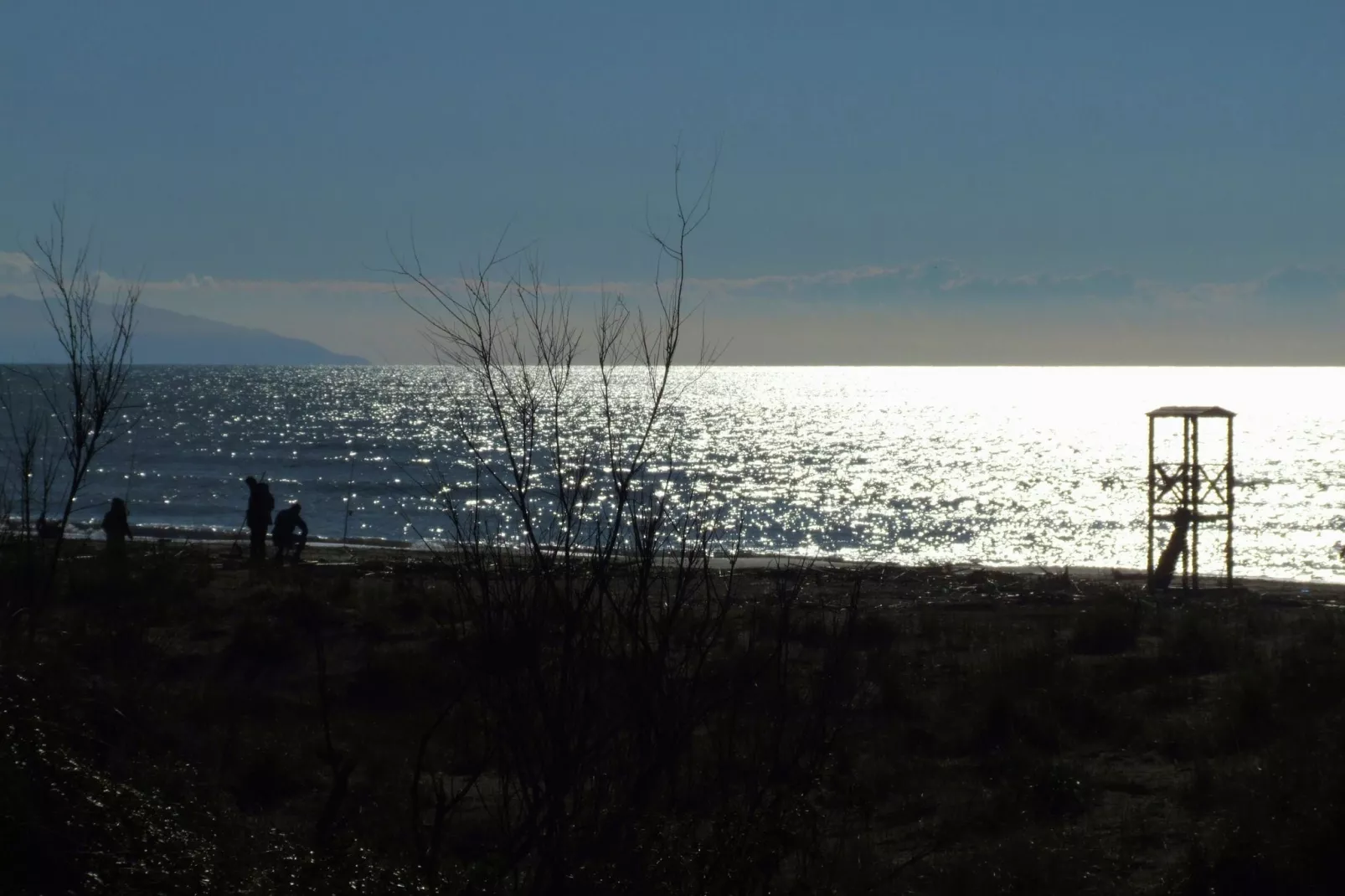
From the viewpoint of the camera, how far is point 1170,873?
7.02 m

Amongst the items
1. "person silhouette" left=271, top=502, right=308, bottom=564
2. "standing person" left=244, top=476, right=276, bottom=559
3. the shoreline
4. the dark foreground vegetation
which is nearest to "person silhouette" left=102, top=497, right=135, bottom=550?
the dark foreground vegetation

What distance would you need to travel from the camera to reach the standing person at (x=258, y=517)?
23.1 m

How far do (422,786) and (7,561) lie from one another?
22.3ft

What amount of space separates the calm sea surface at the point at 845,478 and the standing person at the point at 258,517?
2603 millimetres

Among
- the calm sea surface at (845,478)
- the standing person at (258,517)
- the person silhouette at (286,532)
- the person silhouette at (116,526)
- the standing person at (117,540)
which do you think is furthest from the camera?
the calm sea surface at (845,478)

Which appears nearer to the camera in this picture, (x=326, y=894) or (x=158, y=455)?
(x=326, y=894)

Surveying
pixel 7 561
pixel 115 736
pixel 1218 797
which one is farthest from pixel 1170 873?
pixel 7 561

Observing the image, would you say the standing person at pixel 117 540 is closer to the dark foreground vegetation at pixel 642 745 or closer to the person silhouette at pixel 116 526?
the person silhouette at pixel 116 526

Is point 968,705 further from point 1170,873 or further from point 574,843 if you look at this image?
point 574,843

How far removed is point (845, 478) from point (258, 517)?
5674 centimetres

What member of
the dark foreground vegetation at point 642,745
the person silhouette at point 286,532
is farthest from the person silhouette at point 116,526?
the person silhouette at point 286,532

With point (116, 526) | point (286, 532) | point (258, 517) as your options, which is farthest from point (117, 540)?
point (286, 532)

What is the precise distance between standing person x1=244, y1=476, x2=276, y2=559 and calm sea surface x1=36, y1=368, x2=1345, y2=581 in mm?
2603

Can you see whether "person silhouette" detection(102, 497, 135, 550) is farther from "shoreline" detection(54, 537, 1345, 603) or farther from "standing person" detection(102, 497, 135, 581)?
"shoreline" detection(54, 537, 1345, 603)
